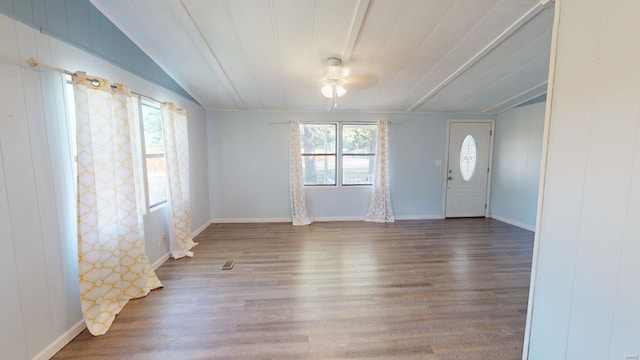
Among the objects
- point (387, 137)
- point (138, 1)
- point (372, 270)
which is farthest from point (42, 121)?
point (387, 137)

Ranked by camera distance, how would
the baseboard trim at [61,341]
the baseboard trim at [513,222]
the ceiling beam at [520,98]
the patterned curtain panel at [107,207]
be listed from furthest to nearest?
1. the baseboard trim at [513,222]
2. the ceiling beam at [520,98]
3. the patterned curtain panel at [107,207]
4. the baseboard trim at [61,341]

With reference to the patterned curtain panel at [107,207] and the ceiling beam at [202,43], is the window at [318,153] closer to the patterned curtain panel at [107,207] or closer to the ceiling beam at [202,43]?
the ceiling beam at [202,43]

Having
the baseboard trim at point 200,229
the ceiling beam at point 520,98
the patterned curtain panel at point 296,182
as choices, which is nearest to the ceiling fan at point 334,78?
the patterned curtain panel at point 296,182

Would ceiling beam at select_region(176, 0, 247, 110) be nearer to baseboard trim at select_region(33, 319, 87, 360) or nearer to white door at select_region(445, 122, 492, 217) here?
baseboard trim at select_region(33, 319, 87, 360)

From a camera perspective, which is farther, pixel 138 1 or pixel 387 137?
pixel 387 137

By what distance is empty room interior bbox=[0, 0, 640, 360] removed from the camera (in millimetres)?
1206

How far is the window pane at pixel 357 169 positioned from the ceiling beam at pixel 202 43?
8.14 feet

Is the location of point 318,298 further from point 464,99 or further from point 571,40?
point 464,99

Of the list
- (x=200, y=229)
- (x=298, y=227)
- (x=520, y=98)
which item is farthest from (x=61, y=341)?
(x=520, y=98)

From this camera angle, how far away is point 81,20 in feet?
6.53

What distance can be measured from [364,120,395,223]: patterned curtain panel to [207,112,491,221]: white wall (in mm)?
190

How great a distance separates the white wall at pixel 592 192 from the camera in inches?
40.9

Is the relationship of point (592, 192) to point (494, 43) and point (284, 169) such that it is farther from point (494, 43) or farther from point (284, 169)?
point (284, 169)

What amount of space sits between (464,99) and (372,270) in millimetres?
3443
